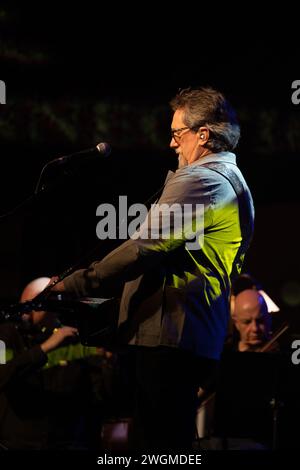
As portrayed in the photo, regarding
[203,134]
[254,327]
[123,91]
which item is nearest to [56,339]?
[254,327]

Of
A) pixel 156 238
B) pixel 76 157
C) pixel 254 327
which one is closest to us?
pixel 156 238

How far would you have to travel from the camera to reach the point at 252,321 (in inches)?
238

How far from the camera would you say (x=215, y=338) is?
9.21 ft

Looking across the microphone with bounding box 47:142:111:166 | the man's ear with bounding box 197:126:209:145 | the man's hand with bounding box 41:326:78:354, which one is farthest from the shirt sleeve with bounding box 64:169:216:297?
the man's hand with bounding box 41:326:78:354

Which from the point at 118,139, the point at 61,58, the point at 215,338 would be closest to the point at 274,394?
the point at 215,338

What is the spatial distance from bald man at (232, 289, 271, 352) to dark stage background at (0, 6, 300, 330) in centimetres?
215

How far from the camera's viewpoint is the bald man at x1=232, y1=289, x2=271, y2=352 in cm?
602

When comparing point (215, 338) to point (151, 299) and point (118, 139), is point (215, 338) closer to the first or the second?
point (151, 299)

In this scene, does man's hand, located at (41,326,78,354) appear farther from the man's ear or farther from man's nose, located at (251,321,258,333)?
the man's ear

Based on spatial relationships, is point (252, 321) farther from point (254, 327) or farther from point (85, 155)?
point (85, 155)

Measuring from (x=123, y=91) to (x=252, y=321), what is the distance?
130 inches

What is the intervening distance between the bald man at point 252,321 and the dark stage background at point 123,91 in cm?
215
